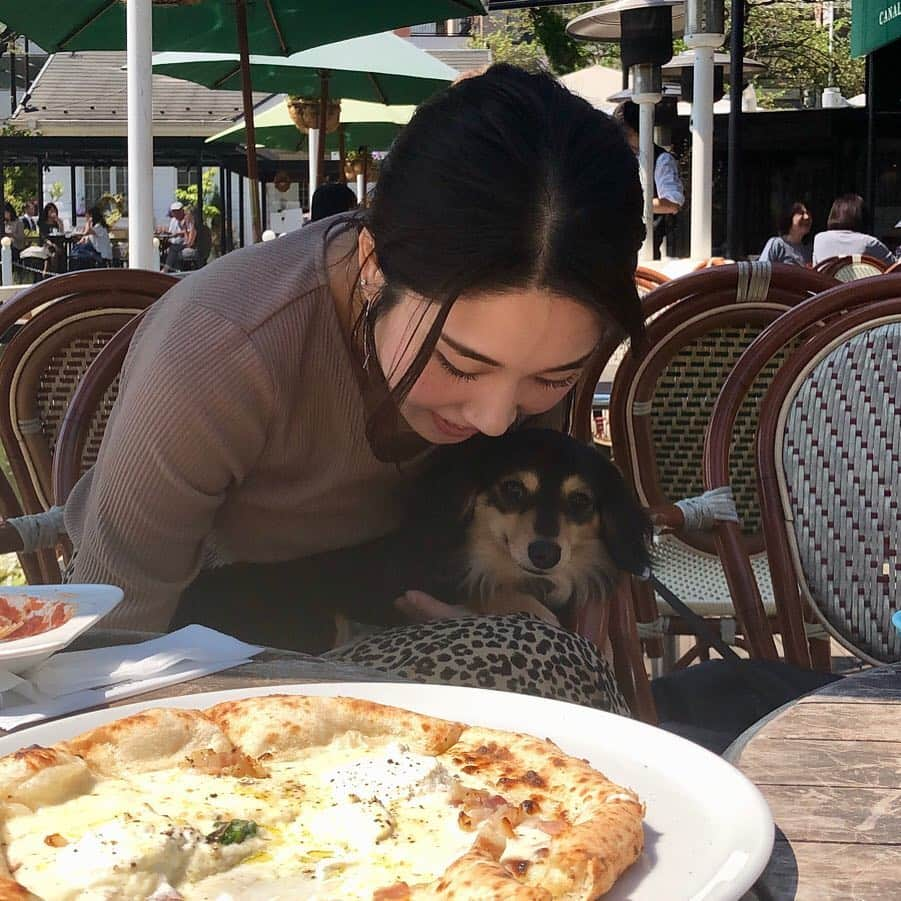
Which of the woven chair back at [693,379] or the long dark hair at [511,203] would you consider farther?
Result: the woven chair back at [693,379]

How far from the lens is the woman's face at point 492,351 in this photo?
1.76 meters

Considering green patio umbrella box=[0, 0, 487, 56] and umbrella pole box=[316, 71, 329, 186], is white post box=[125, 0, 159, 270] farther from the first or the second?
umbrella pole box=[316, 71, 329, 186]

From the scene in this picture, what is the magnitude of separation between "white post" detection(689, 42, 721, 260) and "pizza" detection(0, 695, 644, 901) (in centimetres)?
835

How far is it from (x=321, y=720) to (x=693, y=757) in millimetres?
281

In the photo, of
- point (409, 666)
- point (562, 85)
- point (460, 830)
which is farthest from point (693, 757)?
point (562, 85)

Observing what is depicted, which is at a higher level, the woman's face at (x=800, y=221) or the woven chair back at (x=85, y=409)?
the woman's face at (x=800, y=221)

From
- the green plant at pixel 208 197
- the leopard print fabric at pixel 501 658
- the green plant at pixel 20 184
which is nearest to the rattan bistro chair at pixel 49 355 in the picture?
the leopard print fabric at pixel 501 658

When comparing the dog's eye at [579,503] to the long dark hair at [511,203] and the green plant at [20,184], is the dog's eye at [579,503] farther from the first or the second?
the green plant at [20,184]

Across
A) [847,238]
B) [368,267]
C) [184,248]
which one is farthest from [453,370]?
[184,248]

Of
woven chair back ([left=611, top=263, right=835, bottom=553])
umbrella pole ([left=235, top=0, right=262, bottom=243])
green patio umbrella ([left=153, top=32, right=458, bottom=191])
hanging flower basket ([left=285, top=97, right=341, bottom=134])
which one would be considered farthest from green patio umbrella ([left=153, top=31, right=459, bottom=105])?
woven chair back ([left=611, top=263, right=835, bottom=553])

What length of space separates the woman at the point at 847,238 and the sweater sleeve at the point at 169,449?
8.30m

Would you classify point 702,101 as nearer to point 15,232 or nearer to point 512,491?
point 512,491

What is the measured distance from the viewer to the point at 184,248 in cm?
2639

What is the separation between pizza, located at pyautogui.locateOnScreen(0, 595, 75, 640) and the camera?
4.20 feet
